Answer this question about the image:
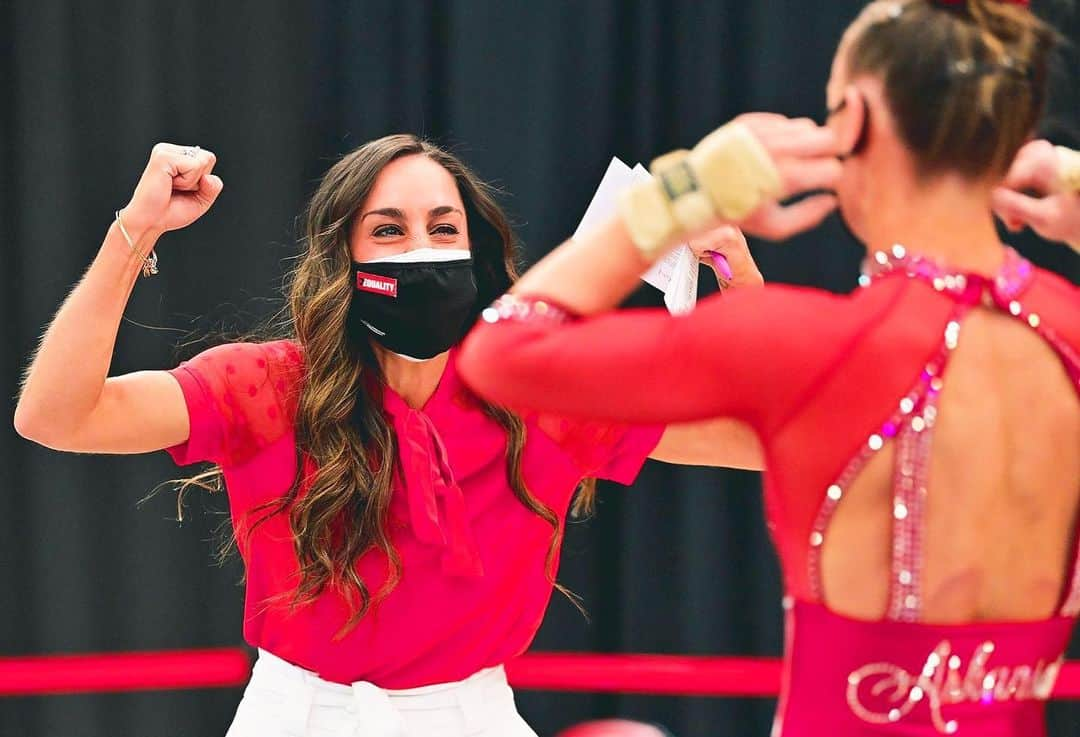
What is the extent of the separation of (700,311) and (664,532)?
6.53 ft

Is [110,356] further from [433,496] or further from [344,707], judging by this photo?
[344,707]

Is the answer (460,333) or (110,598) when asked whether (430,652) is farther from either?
(110,598)

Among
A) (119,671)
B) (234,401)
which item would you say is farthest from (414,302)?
(119,671)

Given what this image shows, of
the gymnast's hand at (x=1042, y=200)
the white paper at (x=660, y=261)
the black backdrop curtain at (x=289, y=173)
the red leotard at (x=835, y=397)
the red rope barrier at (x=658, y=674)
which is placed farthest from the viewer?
the black backdrop curtain at (x=289, y=173)

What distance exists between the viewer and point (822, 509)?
112 cm

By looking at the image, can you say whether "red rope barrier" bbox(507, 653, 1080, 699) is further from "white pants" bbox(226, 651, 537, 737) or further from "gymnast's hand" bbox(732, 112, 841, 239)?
"gymnast's hand" bbox(732, 112, 841, 239)

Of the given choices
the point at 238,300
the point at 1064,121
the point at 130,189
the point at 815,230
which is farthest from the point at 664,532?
the point at 1064,121

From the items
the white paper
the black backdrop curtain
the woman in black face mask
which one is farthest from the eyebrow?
the black backdrop curtain

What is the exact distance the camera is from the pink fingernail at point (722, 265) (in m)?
1.92

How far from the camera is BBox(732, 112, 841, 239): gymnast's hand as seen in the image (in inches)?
43.1

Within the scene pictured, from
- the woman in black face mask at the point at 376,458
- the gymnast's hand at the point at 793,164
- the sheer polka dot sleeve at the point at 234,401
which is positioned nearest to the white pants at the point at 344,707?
the woman in black face mask at the point at 376,458

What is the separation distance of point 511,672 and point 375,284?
37.7 inches

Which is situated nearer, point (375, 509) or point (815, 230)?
point (375, 509)

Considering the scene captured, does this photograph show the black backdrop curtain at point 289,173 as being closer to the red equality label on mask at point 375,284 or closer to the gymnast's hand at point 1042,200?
the red equality label on mask at point 375,284
